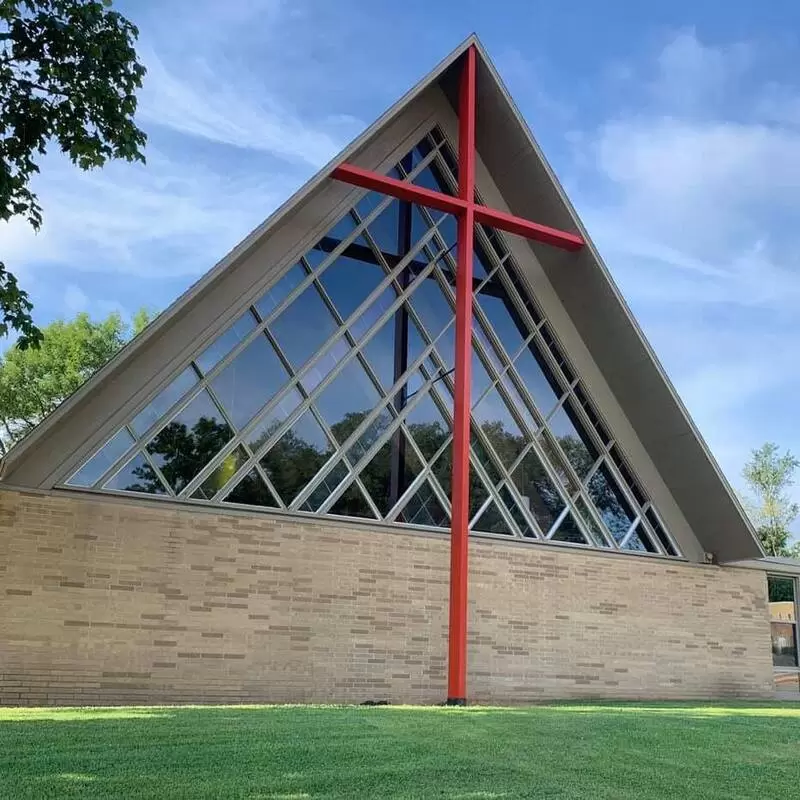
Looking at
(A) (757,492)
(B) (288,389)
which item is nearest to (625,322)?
(B) (288,389)

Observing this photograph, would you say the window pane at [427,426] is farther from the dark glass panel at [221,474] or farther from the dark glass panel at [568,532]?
the dark glass panel at [221,474]

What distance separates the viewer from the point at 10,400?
31047mm

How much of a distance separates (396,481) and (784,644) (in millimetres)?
9385

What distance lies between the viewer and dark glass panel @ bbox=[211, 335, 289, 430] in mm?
11375

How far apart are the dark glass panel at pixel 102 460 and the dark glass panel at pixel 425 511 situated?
4.06 meters

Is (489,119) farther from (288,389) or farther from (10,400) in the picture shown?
(10,400)

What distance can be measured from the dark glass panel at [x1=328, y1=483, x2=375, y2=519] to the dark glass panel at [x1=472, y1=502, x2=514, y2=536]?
1.93 metres

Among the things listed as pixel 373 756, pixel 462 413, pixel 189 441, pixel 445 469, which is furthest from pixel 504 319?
pixel 373 756

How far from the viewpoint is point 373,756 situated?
5.54 m

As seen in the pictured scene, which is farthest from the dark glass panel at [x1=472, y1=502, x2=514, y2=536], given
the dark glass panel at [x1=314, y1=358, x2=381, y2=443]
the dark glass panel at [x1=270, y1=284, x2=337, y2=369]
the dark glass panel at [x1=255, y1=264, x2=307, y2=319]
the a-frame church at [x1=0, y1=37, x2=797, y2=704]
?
the dark glass panel at [x1=255, y1=264, x2=307, y2=319]

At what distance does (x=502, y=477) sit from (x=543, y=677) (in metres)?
3.15

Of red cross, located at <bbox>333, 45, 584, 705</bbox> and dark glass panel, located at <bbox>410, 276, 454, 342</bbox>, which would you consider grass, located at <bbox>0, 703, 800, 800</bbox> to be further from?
dark glass panel, located at <bbox>410, 276, 454, 342</bbox>

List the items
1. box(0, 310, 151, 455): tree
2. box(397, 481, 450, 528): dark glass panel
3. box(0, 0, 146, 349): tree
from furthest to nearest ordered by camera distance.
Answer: box(0, 310, 151, 455): tree
box(397, 481, 450, 528): dark glass panel
box(0, 0, 146, 349): tree

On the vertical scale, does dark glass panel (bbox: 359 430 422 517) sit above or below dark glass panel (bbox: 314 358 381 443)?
below
